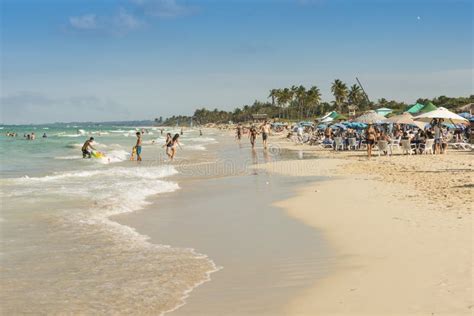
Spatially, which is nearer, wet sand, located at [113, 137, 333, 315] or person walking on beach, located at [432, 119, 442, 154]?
wet sand, located at [113, 137, 333, 315]

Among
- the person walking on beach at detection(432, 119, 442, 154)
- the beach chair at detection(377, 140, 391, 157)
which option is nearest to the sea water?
the beach chair at detection(377, 140, 391, 157)

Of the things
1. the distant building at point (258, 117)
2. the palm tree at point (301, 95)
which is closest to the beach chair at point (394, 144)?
the palm tree at point (301, 95)

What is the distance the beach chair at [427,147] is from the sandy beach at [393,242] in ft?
23.7

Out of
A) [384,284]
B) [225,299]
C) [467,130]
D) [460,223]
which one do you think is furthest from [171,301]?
[467,130]

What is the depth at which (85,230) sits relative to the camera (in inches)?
323

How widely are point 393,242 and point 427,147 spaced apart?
619 inches

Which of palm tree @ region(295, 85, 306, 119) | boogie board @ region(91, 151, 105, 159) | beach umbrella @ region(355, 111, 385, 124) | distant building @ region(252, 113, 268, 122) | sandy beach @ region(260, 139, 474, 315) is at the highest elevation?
palm tree @ region(295, 85, 306, 119)

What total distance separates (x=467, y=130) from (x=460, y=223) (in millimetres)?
22136

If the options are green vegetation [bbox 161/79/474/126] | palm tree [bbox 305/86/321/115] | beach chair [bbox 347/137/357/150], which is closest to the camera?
beach chair [bbox 347/137/357/150]

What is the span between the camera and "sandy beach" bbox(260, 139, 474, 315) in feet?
14.9

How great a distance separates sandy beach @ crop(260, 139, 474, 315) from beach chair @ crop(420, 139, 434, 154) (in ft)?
23.7

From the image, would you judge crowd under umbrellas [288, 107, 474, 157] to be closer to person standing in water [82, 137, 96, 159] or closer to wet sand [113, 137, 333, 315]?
wet sand [113, 137, 333, 315]

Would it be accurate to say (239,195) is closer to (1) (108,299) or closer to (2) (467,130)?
(1) (108,299)

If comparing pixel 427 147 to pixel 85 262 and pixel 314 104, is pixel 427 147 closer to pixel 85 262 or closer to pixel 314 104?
pixel 85 262
